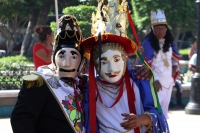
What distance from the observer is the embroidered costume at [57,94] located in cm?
348

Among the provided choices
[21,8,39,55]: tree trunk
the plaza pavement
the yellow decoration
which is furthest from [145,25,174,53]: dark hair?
[21,8,39,55]: tree trunk

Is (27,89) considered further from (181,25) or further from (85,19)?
(181,25)

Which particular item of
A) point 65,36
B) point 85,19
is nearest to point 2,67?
point 85,19

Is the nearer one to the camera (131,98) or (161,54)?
(131,98)

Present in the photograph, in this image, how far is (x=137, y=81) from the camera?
13.0 ft

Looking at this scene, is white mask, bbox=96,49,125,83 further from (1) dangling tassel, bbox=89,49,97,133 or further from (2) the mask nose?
(2) the mask nose

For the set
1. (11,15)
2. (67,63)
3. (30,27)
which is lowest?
(67,63)

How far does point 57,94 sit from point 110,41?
0.65 metres

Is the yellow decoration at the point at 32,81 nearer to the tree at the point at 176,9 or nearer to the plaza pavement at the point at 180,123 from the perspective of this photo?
the plaza pavement at the point at 180,123

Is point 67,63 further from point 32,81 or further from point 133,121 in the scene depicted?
point 133,121

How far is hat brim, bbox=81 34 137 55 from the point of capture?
3.83 metres

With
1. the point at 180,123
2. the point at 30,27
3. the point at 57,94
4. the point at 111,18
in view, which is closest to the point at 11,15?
the point at 30,27

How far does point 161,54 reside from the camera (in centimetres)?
774

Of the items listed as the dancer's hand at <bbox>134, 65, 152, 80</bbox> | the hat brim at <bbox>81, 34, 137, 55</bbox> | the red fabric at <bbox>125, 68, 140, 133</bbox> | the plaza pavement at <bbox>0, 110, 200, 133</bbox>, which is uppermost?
the hat brim at <bbox>81, 34, 137, 55</bbox>
